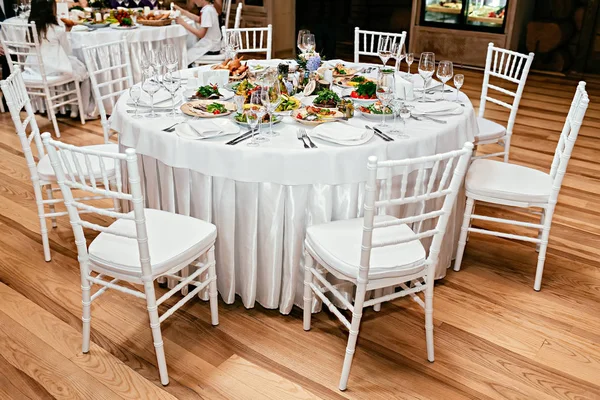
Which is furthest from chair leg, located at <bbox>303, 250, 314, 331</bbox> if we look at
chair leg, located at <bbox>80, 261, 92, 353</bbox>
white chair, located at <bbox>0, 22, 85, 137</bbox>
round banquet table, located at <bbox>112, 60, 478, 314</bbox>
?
white chair, located at <bbox>0, 22, 85, 137</bbox>

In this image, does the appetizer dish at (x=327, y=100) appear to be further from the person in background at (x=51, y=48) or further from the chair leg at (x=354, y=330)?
the person in background at (x=51, y=48)

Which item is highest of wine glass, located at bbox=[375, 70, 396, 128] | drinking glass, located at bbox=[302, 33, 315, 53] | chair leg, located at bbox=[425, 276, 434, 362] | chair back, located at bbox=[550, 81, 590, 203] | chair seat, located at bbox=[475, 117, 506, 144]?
drinking glass, located at bbox=[302, 33, 315, 53]

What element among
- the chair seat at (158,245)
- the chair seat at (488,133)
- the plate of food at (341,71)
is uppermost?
the plate of food at (341,71)

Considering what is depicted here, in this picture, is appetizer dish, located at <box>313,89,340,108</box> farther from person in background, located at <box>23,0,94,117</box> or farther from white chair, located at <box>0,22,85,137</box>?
person in background, located at <box>23,0,94,117</box>

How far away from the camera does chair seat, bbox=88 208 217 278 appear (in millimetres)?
2074

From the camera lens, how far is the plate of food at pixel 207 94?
2828 mm

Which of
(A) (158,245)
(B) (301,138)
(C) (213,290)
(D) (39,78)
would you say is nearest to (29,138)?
(A) (158,245)

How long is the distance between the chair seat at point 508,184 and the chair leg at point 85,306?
186cm

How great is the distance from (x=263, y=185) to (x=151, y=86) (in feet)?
2.83

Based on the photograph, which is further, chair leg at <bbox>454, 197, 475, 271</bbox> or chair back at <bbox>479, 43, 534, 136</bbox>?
chair back at <bbox>479, 43, 534, 136</bbox>

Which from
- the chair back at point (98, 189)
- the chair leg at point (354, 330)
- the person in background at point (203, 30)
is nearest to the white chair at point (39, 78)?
the person in background at point (203, 30)

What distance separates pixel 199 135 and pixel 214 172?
18 cm

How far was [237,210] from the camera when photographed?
8.04 feet

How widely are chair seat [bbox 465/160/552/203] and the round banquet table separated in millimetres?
294
